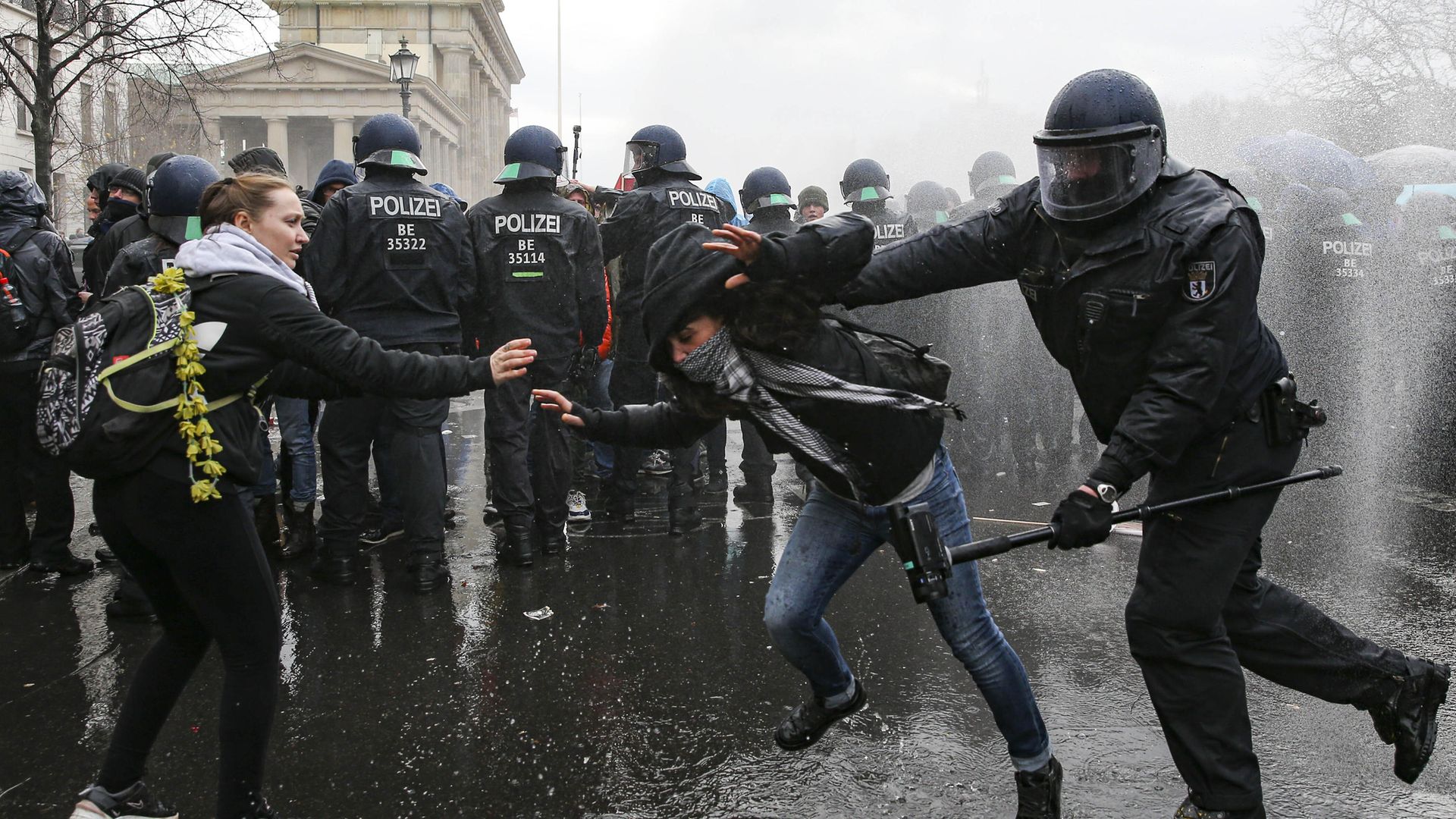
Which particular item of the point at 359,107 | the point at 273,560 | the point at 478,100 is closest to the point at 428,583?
the point at 273,560

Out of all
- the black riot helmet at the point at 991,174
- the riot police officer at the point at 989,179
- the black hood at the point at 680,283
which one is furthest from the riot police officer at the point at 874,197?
the black hood at the point at 680,283

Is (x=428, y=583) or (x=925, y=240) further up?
(x=925, y=240)

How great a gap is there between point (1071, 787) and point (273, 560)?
4165mm

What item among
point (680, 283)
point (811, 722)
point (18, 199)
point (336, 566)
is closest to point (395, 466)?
point (336, 566)

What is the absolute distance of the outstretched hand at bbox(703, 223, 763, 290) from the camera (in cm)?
265

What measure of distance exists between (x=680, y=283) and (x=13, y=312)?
13.9ft

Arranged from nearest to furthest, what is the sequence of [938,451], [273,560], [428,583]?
[938,451]
[428,583]
[273,560]

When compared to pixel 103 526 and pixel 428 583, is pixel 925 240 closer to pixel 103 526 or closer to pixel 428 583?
pixel 103 526

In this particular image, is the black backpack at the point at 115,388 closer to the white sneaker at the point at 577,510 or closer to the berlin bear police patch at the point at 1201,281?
the berlin bear police patch at the point at 1201,281

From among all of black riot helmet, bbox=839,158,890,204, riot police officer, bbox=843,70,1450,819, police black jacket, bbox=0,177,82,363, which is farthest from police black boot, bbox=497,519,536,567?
black riot helmet, bbox=839,158,890,204

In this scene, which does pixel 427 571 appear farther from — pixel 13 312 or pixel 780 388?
pixel 780 388

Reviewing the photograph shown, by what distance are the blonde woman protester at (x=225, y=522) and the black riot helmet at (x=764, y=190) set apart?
4.64m

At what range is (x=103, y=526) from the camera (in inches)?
109

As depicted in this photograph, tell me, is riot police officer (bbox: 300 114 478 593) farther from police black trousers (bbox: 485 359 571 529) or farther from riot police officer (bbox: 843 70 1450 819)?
riot police officer (bbox: 843 70 1450 819)
